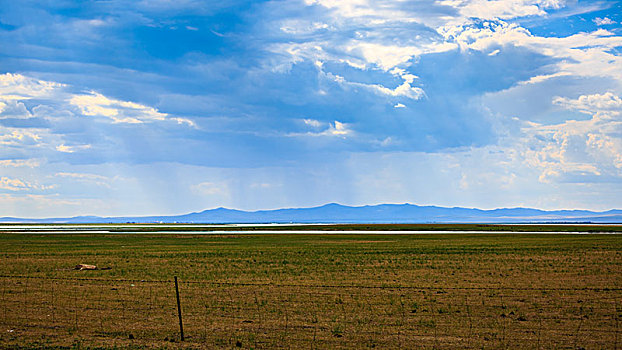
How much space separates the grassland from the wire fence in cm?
6

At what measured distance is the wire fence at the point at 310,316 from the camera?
56.5 ft

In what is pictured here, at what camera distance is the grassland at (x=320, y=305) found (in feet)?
57.2

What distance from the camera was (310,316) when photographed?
2116 centimetres

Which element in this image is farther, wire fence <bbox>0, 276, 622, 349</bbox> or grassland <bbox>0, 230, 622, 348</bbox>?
grassland <bbox>0, 230, 622, 348</bbox>

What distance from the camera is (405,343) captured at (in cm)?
1673

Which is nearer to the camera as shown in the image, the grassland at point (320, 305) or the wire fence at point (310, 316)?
the wire fence at point (310, 316)

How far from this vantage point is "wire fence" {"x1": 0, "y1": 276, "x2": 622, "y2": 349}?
678 inches

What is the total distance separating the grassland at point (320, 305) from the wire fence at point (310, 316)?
0.19 feet

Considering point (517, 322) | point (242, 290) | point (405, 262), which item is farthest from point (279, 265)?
point (517, 322)

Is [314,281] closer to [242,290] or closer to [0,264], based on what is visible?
[242,290]

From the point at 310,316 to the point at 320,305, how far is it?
249cm

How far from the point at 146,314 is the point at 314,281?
12.2 metres

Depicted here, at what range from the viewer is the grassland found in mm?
17422

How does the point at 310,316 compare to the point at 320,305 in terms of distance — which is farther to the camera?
the point at 320,305
